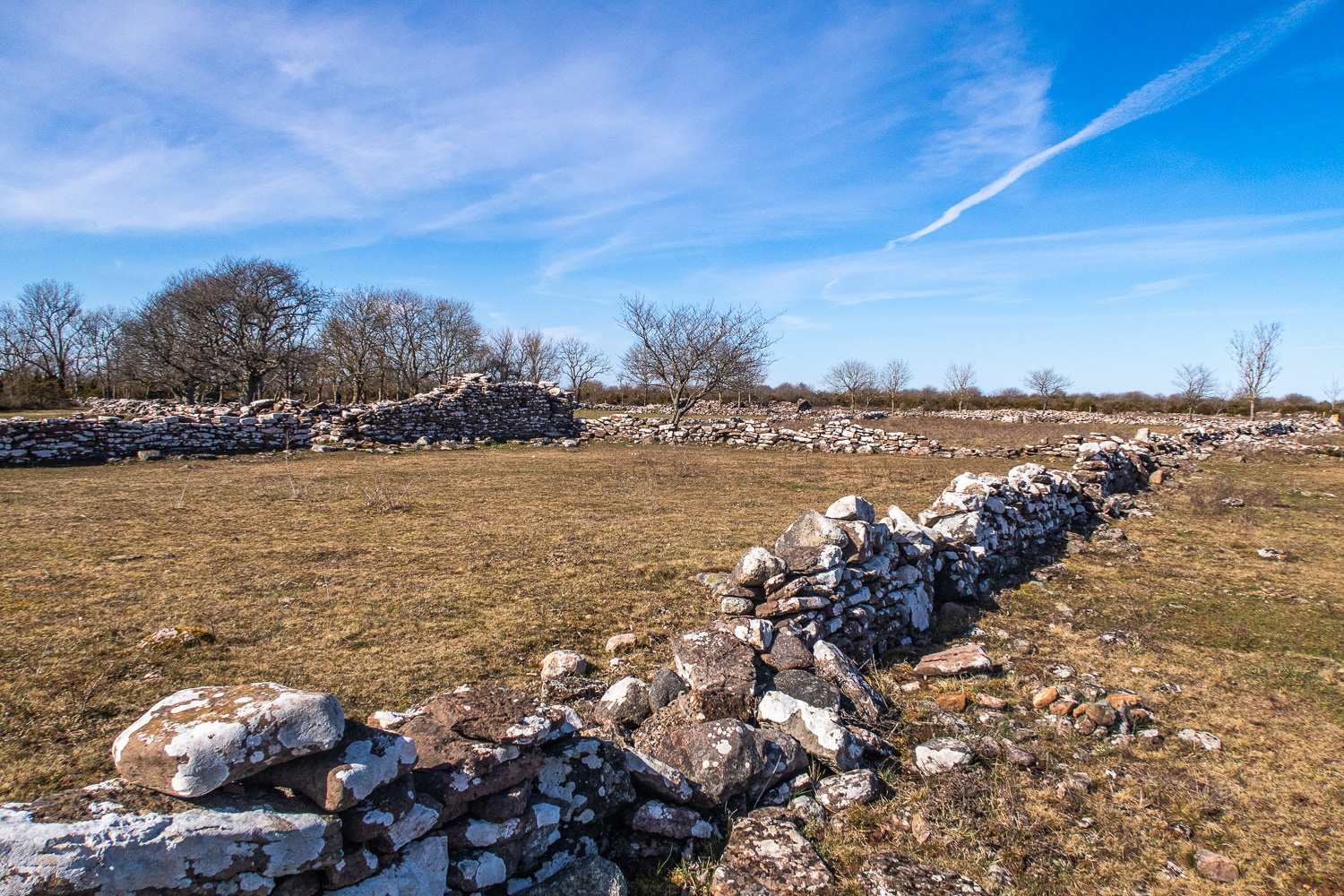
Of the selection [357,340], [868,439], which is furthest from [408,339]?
[868,439]

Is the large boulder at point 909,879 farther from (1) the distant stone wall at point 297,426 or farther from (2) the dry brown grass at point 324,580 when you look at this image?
(1) the distant stone wall at point 297,426

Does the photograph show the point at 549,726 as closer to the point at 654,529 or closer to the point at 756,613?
the point at 756,613

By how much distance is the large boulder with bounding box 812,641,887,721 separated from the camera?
408 cm

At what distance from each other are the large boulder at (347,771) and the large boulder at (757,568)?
3.31 metres

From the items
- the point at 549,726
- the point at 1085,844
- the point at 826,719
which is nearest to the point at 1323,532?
the point at 1085,844

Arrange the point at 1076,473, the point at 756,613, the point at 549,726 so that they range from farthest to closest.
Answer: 1. the point at 1076,473
2. the point at 756,613
3. the point at 549,726

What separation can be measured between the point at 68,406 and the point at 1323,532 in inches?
2271

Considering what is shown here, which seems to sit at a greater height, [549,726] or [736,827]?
[549,726]

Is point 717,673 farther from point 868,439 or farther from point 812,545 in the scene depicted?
point 868,439

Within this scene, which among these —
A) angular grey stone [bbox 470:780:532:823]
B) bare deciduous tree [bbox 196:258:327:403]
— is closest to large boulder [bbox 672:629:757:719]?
angular grey stone [bbox 470:780:532:823]

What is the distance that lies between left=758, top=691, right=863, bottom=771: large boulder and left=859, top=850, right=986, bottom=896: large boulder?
66cm

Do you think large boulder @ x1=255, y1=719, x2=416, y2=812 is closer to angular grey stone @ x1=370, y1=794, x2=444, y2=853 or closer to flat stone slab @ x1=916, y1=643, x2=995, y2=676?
angular grey stone @ x1=370, y1=794, x2=444, y2=853

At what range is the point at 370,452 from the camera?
→ 19.2 meters

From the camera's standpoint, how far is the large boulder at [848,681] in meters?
4.08
